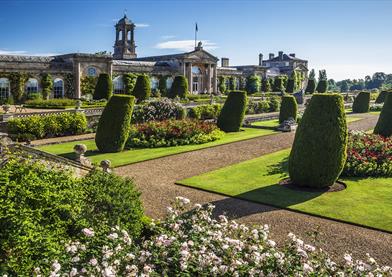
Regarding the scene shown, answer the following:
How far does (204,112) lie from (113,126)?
16365mm

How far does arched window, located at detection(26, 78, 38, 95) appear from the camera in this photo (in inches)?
1649

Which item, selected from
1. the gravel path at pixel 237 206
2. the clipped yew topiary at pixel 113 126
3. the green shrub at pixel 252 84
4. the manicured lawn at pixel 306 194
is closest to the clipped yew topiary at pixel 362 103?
the green shrub at pixel 252 84

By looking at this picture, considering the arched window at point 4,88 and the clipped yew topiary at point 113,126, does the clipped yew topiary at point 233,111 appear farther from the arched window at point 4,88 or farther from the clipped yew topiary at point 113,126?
the arched window at point 4,88

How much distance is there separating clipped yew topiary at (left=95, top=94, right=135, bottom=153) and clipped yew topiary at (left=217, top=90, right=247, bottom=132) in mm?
9818

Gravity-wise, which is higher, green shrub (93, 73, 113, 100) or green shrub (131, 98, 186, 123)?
green shrub (93, 73, 113, 100)

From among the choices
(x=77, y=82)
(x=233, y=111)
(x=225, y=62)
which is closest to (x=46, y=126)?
(x=233, y=111)

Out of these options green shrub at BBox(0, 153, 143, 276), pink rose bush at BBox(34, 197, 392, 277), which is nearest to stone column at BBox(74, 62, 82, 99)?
green shrub at BBox(0, 153, 143, 276)

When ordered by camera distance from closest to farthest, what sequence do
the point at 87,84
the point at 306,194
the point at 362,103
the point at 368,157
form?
the point at 306,194 → the point at 368,157 → the point at 87,84 → the point at 362,103

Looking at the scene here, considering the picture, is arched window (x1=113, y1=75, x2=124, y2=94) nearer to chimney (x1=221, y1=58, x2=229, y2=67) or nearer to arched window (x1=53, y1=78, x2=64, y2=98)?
arched window (x1=53, y1=78, x2=64, y2=98)

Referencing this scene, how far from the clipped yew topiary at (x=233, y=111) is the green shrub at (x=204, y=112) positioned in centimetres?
585

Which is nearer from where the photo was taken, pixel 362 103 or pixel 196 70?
pixel 362 103

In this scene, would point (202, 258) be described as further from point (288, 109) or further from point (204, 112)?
point (204, 112)

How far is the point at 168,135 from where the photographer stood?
918 inches

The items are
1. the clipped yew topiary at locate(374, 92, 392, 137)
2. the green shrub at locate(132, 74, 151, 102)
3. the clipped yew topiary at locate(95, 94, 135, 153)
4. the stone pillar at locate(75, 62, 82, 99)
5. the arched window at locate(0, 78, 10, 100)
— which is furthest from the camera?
the stone pillar at locate(75, 62, 82, 99)
